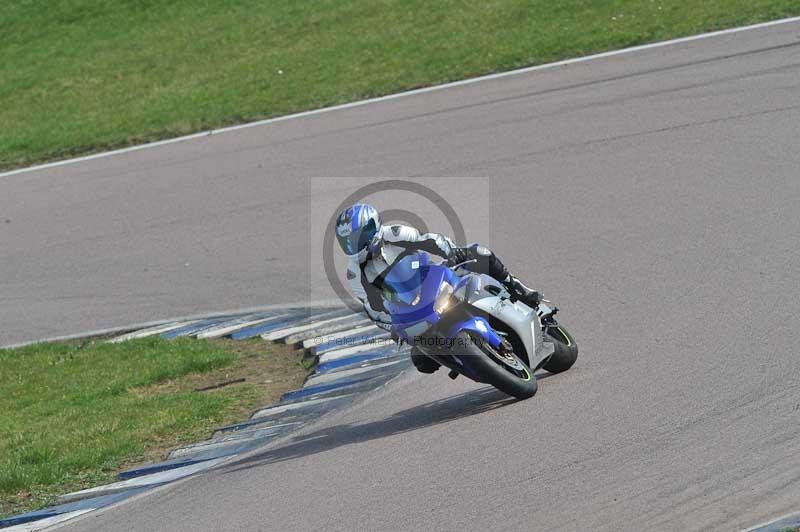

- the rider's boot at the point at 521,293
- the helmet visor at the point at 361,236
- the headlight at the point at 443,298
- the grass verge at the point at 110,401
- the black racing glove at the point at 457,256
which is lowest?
the grass verge at the point at 110,401

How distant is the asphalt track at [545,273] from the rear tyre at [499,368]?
0.20m

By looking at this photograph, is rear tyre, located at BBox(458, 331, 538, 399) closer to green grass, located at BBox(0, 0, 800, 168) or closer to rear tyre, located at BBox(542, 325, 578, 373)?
rear tyre, located at BBox(542, 325, 578, 373)

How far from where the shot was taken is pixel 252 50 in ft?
74.8

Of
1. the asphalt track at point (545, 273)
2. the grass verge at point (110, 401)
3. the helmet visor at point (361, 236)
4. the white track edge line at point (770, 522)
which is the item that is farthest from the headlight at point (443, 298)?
the white track edge line at point (770, 522)

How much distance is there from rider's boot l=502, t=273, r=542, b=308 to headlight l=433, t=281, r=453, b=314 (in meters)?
0.58

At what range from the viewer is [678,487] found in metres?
6.60

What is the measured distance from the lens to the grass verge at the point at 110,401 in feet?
30.7

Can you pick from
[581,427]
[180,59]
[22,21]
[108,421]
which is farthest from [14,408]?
[22,21]

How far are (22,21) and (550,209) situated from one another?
16.7m

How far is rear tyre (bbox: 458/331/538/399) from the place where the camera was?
833 cm

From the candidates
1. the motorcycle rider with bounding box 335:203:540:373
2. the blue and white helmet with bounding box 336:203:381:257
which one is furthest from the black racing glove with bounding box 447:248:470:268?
the blue and white helmet with bounding box 336:203:381:257

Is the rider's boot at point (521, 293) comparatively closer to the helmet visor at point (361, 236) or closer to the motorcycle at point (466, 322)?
the motorcycle at point (466, 322)

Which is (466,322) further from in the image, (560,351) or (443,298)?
(560,351)

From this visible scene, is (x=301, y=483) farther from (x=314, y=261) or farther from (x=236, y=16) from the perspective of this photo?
(x=236, y=16)
